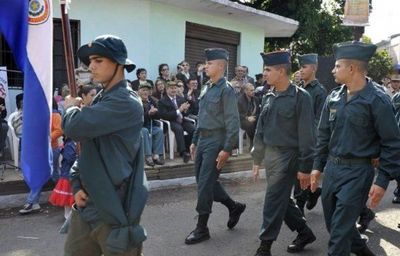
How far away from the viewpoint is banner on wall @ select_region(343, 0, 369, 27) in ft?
30.9

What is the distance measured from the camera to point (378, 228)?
6086 millimetres

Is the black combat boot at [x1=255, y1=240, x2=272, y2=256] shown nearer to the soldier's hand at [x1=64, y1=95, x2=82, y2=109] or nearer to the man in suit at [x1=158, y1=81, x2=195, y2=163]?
the soldier's hand at [x1=64, y1=95, x2=82, y2=109]

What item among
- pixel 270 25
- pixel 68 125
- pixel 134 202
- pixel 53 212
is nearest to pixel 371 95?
pixel 134 202

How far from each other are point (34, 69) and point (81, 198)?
5.50ft

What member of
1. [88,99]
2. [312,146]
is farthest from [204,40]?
[88,99]

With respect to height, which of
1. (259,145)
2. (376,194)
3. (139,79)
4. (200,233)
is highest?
(139,79)

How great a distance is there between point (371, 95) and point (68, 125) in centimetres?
243

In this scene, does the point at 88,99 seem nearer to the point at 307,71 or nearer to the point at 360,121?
the point at 360,121

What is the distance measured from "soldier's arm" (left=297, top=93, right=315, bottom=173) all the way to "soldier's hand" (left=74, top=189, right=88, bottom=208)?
2.33 meters

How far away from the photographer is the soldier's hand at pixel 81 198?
307 centimetres

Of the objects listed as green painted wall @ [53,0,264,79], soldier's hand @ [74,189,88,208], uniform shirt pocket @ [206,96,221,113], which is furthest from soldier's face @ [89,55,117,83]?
green painted wall @ [53,0,264,79]

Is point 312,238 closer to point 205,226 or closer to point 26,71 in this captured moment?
point 205,226

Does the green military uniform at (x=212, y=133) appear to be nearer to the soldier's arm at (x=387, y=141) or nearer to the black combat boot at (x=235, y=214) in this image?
the black combat boot at (x=235, y=214)

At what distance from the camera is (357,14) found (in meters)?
9.45
